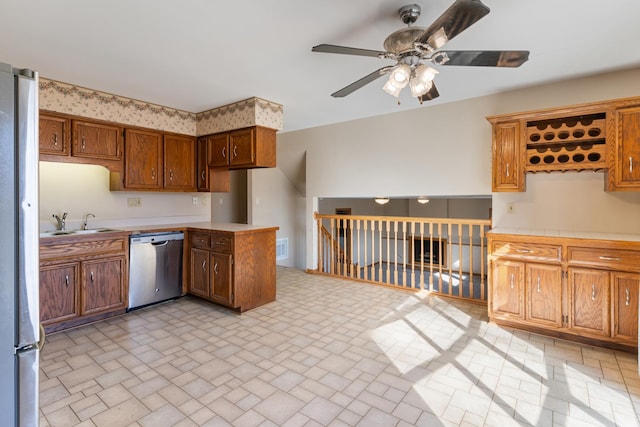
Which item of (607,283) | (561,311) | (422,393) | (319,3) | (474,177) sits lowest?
(422,393)

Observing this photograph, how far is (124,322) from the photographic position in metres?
3.27

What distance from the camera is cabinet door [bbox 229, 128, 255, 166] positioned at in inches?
151

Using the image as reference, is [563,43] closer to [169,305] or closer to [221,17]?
[221,17]

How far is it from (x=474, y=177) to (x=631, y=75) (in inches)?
61.4

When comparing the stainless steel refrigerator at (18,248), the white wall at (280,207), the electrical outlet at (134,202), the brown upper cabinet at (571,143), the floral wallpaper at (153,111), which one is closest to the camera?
the stainless steel refrigerator at (18,248)

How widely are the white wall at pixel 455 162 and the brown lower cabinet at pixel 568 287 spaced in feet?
2.02

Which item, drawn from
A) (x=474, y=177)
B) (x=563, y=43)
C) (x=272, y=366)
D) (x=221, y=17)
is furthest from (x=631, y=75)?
(x=272, y=366)

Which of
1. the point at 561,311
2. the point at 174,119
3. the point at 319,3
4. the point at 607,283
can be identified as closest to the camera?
the point at 319,3

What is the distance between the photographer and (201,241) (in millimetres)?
3820

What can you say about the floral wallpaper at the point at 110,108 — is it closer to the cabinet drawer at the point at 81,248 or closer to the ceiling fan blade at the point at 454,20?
the cabinet drawer at the point at 81,248

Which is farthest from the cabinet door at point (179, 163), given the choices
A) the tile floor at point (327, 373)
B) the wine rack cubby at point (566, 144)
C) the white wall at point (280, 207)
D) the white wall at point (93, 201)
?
the wine rack cubby at point (566, 144)

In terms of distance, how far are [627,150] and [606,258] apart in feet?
3.18

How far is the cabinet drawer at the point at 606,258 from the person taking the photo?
8.21ft

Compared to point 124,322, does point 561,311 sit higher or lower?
higher
